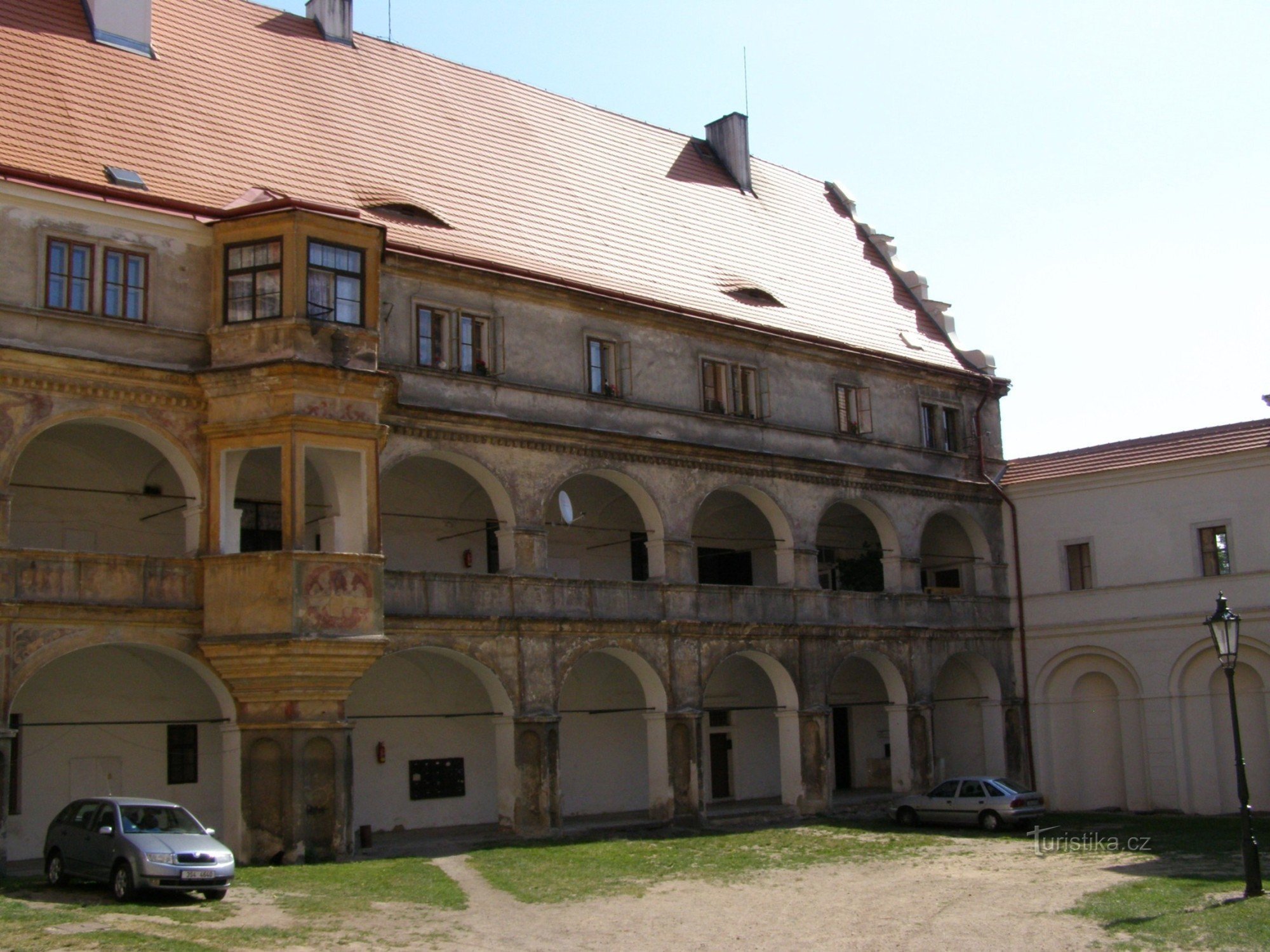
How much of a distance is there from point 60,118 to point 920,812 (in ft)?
70.9

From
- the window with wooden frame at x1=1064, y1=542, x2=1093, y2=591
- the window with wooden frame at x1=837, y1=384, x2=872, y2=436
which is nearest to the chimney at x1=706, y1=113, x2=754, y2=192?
the window with wooden frame at x1=837, y1=384, x2=872, y2=436

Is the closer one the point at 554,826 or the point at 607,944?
the point at 607,944

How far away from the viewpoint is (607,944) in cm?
1738

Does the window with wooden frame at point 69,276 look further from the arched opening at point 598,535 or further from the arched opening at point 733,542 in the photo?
the arched opening at point 733,542

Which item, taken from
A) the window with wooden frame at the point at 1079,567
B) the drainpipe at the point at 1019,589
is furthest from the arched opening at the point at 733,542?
the window with wooden frame at the point at 1079,567

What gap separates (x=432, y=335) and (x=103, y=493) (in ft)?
21.2

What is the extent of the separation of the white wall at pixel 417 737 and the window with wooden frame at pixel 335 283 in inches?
288

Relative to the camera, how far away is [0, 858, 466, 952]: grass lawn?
15812mm

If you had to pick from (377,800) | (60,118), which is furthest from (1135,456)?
(60,118)

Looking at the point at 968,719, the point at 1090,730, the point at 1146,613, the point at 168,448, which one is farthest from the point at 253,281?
the point at 1090,730

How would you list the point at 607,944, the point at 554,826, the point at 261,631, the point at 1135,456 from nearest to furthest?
the point at 607,944, the point at 261,631, the point at 554,826, the point at 1135,456

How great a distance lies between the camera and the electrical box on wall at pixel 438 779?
96.7 ft

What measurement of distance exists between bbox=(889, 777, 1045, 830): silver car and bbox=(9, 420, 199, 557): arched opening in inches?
635

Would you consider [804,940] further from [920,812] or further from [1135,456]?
[1135,456]
